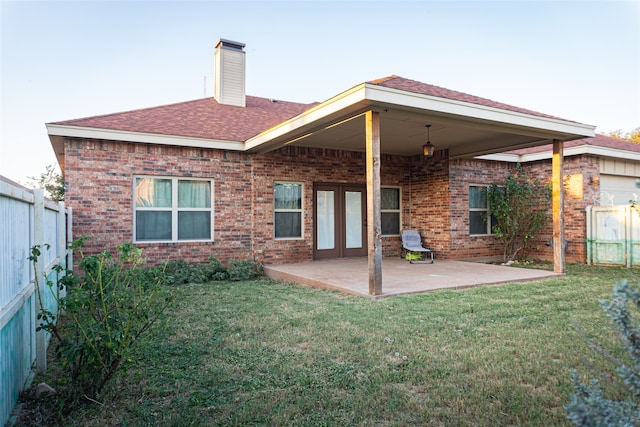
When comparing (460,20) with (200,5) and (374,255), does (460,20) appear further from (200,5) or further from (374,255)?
(374,255)

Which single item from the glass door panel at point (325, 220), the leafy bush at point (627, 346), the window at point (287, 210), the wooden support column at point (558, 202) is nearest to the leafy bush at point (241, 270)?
the window at point (287, 210)

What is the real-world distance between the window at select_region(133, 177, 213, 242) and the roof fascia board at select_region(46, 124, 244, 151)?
836 millimetres

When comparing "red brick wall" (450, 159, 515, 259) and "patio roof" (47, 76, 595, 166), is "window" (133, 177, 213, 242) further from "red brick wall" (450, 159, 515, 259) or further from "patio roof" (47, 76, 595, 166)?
"red brick wall" (450, 159, 515, 259)

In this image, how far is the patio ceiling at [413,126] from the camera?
20.1 ft

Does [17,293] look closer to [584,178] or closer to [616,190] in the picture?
[584,178]

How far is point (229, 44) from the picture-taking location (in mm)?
12586

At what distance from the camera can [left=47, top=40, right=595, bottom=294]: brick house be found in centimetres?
696

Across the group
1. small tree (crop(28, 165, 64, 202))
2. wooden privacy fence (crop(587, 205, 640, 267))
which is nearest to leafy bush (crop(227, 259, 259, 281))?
wooden privacy fence (crop(587, 205, 640, 267))

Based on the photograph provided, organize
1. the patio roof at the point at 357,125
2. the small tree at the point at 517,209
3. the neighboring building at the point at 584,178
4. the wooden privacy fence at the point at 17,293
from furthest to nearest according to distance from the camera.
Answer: the small tree at the point at 517,209 < the neighboring building at the point at 584,178 < the patio roof at the point at 357,125 < the wooden privacy fence at the point at 17,293

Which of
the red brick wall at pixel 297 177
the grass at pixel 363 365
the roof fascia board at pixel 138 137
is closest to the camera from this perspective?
the grass at pixel 363 365

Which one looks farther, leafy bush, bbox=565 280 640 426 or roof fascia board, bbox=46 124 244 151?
roof fascia board, bbox=46 124 244 151

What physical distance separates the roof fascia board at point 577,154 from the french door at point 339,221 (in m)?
4.09

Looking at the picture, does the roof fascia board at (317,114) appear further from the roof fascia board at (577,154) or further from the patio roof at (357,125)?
the roof fascia board at (577,154)

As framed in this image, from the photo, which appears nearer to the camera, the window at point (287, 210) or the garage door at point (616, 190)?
the window at point (287, 210)
